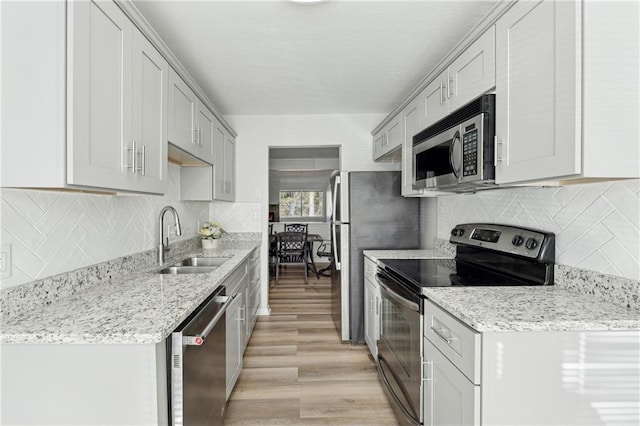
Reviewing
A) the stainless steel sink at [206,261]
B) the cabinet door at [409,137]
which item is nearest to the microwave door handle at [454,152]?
the cabinet door at [409,137]

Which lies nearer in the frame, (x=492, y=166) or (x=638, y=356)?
(x=638, y=356)

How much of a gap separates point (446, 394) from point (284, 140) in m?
3.18

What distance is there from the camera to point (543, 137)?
132 cm

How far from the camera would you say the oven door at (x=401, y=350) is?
180 cm

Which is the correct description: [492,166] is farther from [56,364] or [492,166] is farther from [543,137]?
[56,364]

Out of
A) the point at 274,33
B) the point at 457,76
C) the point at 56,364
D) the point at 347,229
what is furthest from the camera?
the point at 347,229

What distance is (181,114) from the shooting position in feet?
7.32

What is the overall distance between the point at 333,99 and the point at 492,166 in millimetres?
2128

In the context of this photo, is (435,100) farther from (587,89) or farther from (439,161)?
(587,89)

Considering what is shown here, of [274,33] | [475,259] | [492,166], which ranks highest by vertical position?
[274,33]

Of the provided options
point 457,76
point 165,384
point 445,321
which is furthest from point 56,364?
point 457,76

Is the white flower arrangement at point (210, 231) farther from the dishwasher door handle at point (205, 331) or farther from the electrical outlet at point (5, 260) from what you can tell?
the electrical outlet at point (5, 260)

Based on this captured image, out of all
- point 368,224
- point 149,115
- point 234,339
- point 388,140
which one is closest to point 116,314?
point 149,115

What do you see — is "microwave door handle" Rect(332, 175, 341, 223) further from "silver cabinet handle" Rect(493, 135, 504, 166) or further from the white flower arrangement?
"silver cabinet handle" Rect(493, 135, 504, 166)
